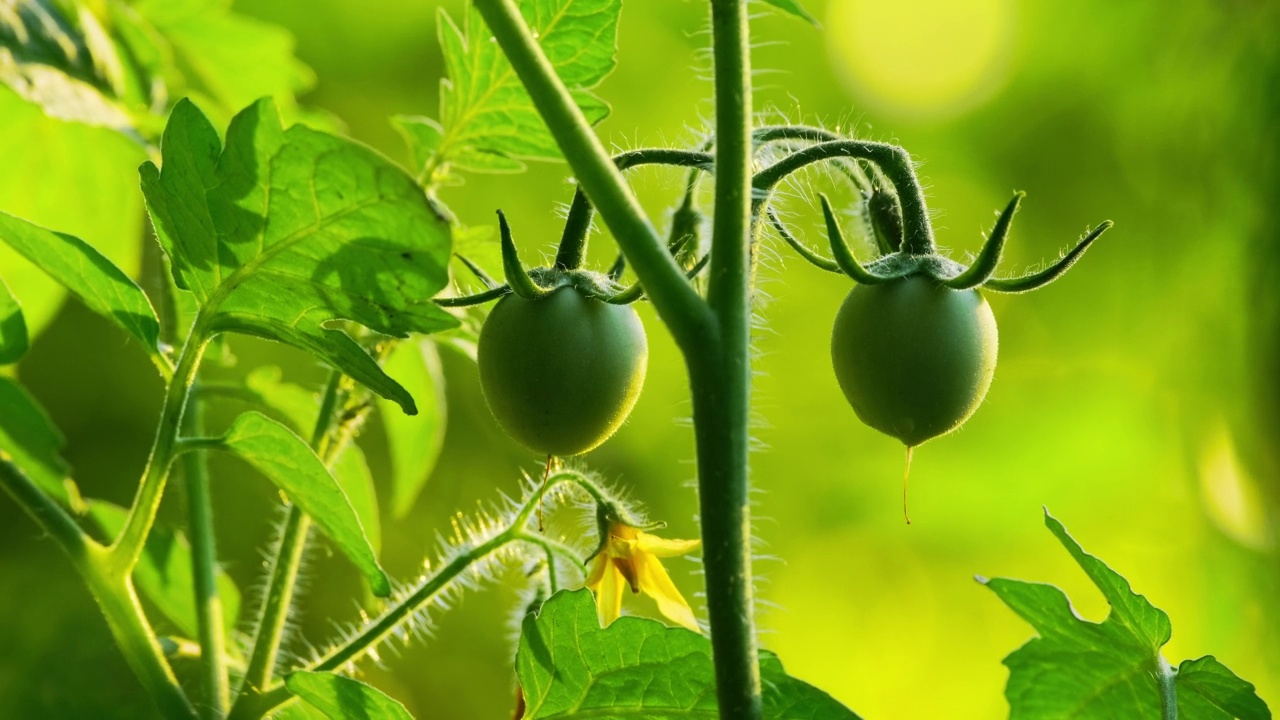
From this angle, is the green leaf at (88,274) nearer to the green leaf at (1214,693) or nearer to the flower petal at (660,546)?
the flower petal at (660,546)

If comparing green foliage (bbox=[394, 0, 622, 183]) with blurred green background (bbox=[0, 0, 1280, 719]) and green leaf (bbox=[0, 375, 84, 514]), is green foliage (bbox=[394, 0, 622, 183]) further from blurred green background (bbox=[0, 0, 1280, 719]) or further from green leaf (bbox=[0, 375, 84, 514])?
blurred green background (bbox=[0, 0, 1280, 719])

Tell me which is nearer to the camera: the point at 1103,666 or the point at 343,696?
the point at 343,696

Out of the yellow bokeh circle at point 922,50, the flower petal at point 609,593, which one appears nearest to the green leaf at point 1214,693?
the flower petal at point 609,593

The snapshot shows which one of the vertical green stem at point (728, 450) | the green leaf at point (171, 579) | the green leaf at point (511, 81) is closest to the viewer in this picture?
the vertical green stem at point (728, 450)

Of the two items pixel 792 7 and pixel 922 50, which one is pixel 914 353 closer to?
pixel 792 7

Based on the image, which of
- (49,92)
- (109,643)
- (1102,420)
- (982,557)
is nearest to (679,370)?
(982,557)

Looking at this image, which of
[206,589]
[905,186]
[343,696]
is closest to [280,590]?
[206,589]

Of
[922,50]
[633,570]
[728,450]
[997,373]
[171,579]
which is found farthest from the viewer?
[922,50]

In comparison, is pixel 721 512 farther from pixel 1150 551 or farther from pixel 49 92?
pixel 1150 551
